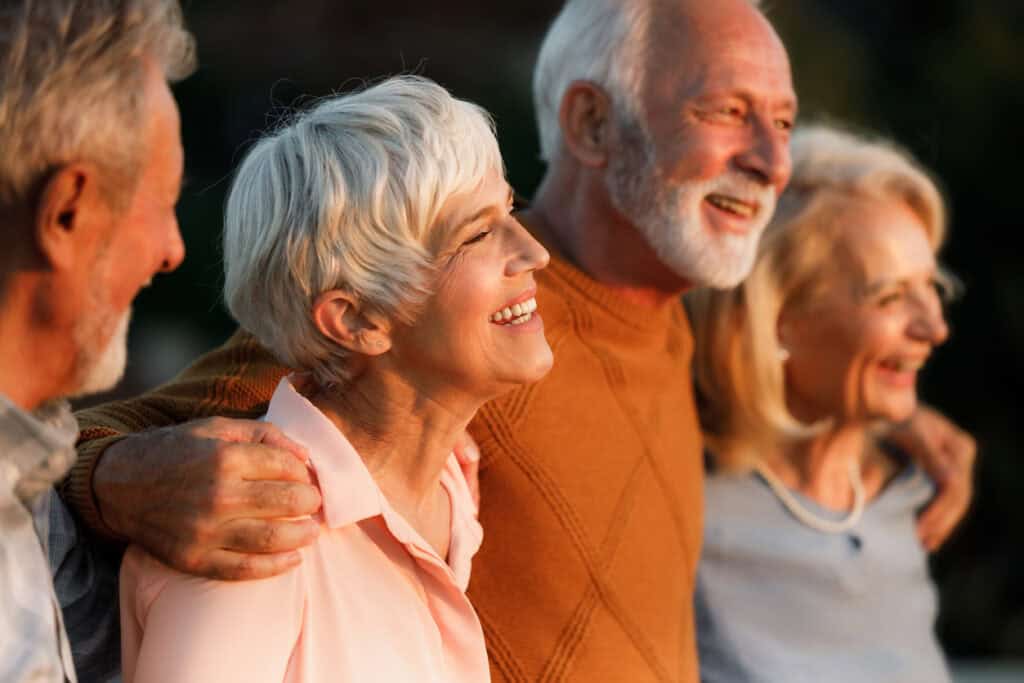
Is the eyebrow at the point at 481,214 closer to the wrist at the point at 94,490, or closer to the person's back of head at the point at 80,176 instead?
the person's back of head at the point at 80,176

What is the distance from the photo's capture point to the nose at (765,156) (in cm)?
281

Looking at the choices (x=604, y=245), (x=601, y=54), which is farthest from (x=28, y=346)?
(x=601, y=54)

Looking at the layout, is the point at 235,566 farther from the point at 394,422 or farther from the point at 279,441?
the point at 394,422

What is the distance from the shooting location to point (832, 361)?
329 cm

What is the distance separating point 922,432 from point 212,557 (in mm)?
2229

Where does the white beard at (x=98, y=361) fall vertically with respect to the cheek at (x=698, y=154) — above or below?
above

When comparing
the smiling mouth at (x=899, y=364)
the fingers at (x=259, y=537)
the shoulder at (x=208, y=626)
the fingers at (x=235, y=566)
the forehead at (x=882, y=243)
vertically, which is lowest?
the smiling mouth at (x=899, y=364)

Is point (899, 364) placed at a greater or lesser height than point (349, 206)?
lesser

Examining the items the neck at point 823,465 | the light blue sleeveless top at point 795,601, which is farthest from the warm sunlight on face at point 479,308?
the neck at point 823,465

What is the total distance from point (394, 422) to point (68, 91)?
0.67 metres

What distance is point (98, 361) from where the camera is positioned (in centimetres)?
173

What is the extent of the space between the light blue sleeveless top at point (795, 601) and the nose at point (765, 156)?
2.38 feet

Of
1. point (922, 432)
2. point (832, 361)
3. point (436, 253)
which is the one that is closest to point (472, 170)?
point (436, 253)

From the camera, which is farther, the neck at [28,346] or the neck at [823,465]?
the neck at [823,465]
